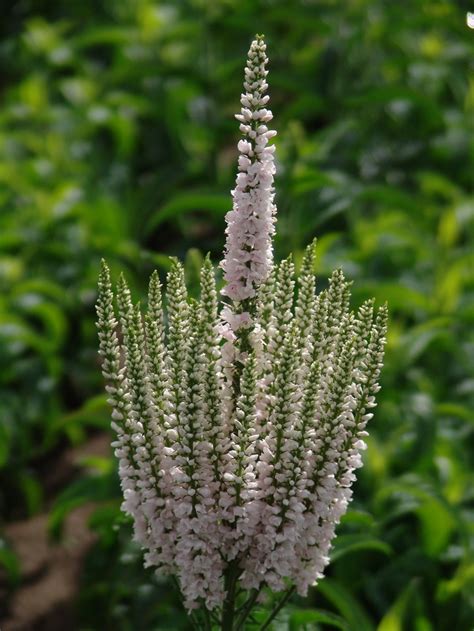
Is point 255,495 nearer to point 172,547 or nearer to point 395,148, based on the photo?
point 172,547

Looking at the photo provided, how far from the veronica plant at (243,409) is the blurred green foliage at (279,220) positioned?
522 millimetres

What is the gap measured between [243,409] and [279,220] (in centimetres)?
206

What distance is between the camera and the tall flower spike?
188 cm

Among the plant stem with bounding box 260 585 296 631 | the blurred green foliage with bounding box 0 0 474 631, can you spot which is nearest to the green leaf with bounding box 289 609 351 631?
the blurred green foliage with bounding box 0 0 474 631

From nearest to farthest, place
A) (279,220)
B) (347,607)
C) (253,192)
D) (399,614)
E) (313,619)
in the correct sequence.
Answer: (253,192), (313,619), (347,607), (399,614), (279,220)

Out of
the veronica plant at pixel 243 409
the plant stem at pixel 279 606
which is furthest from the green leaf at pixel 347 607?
the veronica plant at pixel 243 409

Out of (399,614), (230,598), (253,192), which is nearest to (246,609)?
(230,598)

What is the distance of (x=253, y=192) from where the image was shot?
1.89 metres

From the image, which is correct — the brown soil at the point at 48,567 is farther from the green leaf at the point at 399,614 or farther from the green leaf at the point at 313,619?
the green leaf at the point at 313,619

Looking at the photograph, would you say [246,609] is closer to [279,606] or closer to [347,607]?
[279,606]

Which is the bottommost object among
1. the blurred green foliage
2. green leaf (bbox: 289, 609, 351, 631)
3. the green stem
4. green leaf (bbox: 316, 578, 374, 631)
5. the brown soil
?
the green stem

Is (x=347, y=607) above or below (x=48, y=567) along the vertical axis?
below

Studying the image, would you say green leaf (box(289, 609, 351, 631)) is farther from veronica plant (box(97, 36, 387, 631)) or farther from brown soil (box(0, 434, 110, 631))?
brown soil (box(0, 434, 110, 631))

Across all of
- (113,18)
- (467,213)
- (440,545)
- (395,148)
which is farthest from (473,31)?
(440,545)
